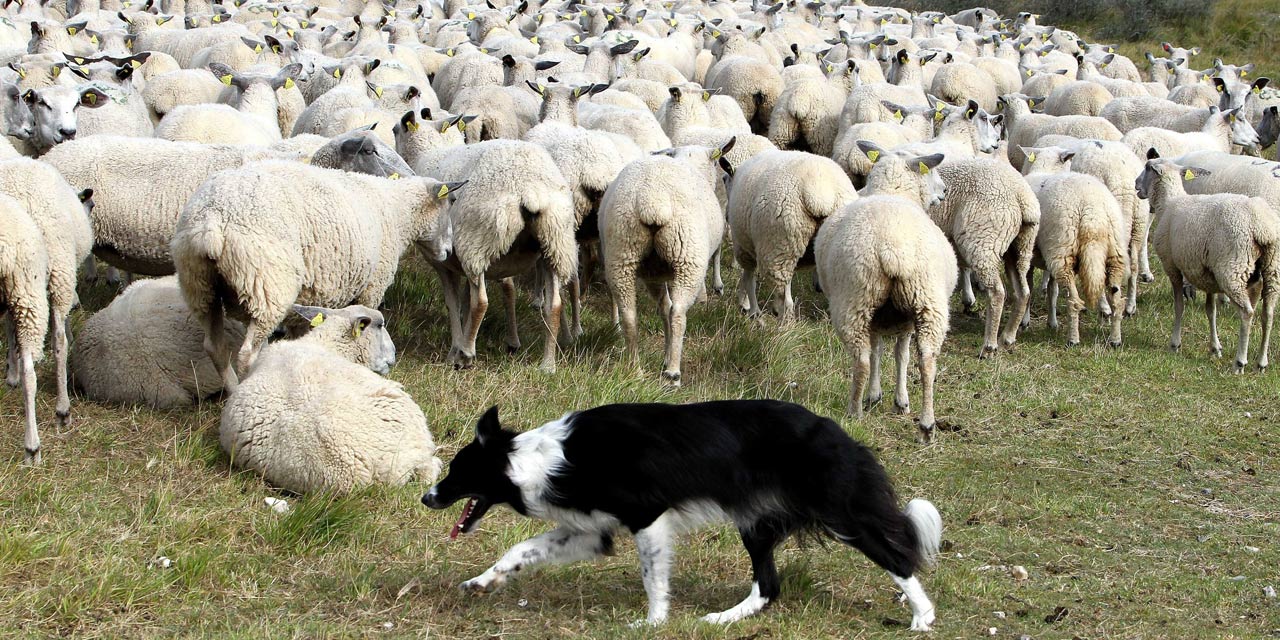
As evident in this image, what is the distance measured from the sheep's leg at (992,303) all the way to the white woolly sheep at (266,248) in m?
4.51

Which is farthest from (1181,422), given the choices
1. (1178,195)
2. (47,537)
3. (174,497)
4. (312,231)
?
(47,537)

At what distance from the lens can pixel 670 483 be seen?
443cm

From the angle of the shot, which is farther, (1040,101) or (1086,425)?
(1040,101)

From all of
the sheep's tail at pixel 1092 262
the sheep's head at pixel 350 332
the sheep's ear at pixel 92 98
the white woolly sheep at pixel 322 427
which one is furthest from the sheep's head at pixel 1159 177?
the sheep's ear at pixel 92 98

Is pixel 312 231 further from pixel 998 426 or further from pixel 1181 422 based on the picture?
pixel 1181 422

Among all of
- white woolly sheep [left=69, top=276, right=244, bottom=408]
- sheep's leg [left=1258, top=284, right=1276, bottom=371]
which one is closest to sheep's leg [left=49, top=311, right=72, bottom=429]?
white woolly sheep [left=69, top=276, right=244, bottom=408]

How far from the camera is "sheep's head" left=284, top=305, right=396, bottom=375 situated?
6.82 meters

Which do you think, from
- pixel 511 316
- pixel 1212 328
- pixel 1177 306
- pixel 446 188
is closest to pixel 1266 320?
pixel 1212 328

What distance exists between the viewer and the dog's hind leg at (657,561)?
4477 mm

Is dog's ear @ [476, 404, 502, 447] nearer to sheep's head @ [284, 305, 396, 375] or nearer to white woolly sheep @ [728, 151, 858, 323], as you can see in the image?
sheep's head @ [284, 305, 396, 375]

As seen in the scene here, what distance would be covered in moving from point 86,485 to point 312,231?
1819 mm

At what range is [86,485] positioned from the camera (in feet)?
18.7

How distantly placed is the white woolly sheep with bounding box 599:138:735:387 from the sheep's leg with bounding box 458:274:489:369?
81cm

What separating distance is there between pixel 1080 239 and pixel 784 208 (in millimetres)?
2388
